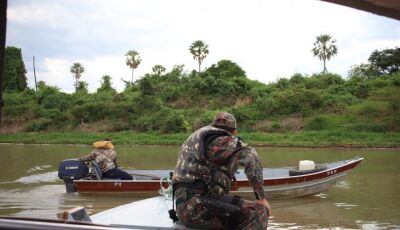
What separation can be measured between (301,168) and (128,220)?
681cm

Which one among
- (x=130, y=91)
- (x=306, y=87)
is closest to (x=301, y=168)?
(x=306, y=87)

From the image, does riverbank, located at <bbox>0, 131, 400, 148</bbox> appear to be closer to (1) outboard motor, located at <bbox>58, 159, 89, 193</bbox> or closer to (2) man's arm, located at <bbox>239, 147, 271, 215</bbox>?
(1) outboard motor, located at <bbox>58, 159, 89, 193</bbox>

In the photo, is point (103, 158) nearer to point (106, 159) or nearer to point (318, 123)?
point (106, 159)

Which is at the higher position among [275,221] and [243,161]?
[243,161]

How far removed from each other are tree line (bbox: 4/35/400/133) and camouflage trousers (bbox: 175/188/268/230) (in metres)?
27.5

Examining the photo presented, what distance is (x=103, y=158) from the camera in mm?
10375

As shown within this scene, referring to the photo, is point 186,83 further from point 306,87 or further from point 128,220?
point 128,220

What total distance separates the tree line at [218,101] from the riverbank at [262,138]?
58.4 inches

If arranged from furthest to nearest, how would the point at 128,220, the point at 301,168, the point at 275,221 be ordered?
the point at 301,168
the point at 275,221
the point at 128,220

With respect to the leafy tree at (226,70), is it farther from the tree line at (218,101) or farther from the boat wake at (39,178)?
the boat wake at (39,178)

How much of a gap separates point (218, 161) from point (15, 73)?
44755mm

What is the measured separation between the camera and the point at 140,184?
10.2 m

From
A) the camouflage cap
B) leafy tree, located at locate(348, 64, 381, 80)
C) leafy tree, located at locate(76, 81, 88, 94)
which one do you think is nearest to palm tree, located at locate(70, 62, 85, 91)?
leafy tree, located at locate(76, 81, 88, 94)

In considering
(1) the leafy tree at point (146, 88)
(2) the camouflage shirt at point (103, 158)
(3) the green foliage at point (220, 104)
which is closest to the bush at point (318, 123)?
(3) the green foliage at point (220, 104)
